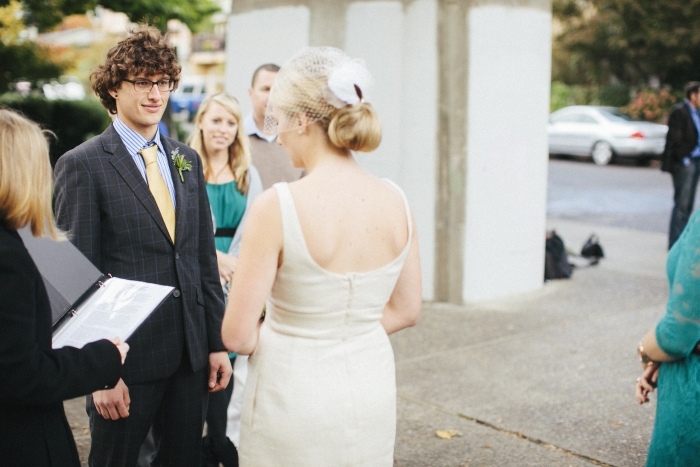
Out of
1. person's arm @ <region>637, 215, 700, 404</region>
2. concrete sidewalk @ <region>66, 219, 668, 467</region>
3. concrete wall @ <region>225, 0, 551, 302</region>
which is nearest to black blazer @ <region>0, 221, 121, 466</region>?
person's arm @ <region>637, 215, 700, 404</region>

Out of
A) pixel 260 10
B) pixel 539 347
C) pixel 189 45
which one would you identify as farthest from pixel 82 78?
pixel 539 347

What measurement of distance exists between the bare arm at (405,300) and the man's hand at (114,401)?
0.94 meters

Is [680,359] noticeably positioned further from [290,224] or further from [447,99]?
[447,99]

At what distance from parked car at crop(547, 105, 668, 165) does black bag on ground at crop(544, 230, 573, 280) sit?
15.1m

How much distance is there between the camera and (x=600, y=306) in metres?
7.55

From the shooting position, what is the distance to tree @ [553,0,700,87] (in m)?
26.0

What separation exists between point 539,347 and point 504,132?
209cm

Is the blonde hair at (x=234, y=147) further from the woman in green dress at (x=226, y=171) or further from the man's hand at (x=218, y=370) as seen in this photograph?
the man's hand at (x=218, y=370)

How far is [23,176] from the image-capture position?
212 cm

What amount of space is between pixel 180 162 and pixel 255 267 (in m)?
1.02

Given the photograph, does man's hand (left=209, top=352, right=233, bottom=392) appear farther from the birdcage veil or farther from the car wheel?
the car wheel

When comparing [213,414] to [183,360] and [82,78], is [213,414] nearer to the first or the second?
[183,360]

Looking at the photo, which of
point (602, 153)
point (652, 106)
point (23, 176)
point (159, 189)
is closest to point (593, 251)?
point (159, 189)

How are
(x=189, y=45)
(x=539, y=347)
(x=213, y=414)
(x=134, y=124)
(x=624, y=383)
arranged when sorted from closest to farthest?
(x=134, y=124), (x=213, y=414), (x=624, y=383), (x=539, y=347), (x=189, y=45)
